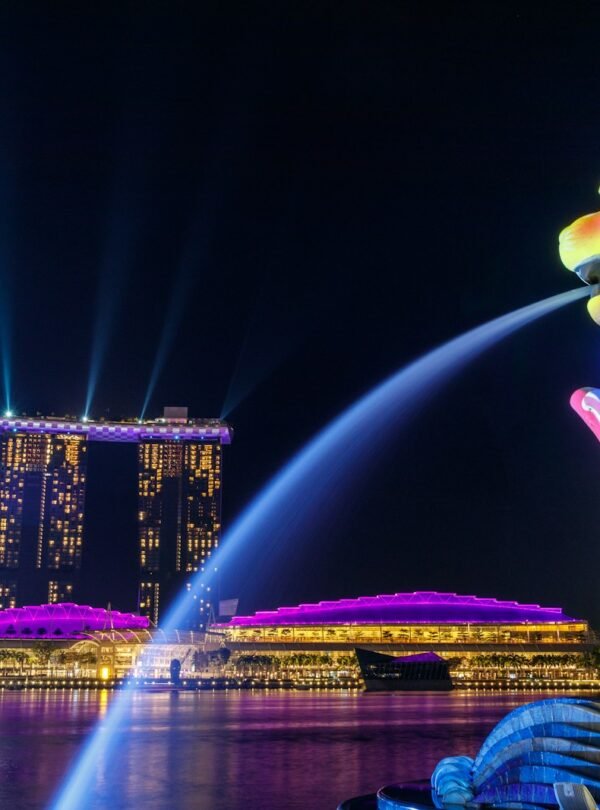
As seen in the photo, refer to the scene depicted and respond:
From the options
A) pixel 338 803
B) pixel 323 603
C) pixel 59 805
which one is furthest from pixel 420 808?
pixel 323 603

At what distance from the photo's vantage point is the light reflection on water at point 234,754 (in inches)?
620

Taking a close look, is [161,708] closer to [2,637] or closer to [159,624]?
[2,637]

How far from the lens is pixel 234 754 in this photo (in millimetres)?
21844

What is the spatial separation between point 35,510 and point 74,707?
123657 millimetres

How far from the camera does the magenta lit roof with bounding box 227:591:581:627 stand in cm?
12119

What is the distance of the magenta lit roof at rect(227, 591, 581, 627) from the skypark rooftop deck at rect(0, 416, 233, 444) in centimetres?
5573

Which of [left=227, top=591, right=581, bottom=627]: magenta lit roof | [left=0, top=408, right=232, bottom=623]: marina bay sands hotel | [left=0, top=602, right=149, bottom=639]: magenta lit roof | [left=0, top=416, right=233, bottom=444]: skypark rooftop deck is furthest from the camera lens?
[left=0, top=416, right=233, bottom=444]: skypark rooftop deck

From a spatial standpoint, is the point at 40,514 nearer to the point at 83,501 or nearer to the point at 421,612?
the point at 83,501

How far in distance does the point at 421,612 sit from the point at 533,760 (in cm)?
11446

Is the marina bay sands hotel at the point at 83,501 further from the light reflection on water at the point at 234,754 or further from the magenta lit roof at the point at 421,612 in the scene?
the light reflection on water at the point at 234,754

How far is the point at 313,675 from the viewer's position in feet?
347

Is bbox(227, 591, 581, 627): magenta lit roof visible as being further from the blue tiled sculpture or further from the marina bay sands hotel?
the blue tiled sculpture

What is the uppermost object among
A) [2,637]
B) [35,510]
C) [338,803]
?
[35,510]

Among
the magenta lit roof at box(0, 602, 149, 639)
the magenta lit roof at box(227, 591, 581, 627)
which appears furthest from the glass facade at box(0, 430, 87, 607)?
the magenta lit roof at box(227, 591, 581, 627)
